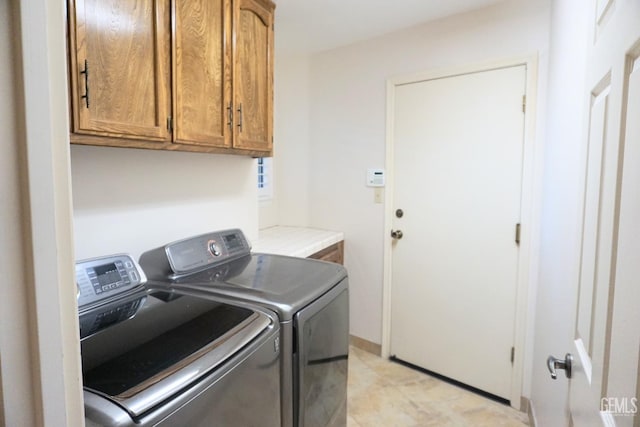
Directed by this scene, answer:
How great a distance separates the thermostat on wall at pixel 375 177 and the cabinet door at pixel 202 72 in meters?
1.26

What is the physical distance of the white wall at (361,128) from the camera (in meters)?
2.29

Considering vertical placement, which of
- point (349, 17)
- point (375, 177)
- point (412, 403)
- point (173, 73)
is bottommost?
point (412, 403)

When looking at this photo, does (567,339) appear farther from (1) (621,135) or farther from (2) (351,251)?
(2) (351,251)

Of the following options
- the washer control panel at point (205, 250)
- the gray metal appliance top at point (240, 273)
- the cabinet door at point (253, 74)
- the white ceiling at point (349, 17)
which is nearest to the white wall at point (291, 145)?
the white ceiling at point (349, 17)

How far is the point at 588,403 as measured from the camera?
0.77 metres

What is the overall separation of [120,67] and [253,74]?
28.7 inches

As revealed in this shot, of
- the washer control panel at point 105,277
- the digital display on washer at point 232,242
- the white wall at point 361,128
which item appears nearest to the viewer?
the washer control panel at point 105,277

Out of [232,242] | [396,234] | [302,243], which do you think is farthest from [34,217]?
[396,234]

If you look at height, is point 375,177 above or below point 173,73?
below

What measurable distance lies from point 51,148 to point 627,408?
2.79 ft

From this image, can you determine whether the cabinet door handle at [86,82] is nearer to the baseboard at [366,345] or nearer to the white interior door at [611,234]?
the white interior door at [611,234]

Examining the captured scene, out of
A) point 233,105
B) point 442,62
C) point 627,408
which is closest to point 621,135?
point 627,408

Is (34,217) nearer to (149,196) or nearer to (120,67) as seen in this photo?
(120,67)

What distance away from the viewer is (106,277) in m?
1.26
